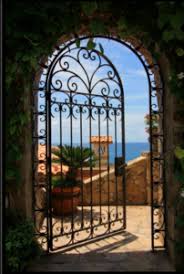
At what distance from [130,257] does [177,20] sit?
2371 mm

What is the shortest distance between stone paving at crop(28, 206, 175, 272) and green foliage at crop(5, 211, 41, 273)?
195 mm

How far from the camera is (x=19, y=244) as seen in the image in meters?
2.31

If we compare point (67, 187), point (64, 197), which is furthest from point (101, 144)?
point (64, 197)

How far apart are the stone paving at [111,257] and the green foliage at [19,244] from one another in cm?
20

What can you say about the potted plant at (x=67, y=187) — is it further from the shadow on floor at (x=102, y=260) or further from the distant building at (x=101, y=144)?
the shadow on floor at (x=102, y=260)

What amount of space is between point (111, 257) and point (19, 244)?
1.07m

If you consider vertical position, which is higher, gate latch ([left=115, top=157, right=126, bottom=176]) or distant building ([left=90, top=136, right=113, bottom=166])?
distant building ([left=90, top=136, right=113, bottom=166])

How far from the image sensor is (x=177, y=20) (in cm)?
164

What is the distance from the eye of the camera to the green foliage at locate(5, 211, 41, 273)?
7.55 ft

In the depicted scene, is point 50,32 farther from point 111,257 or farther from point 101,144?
point 101,144

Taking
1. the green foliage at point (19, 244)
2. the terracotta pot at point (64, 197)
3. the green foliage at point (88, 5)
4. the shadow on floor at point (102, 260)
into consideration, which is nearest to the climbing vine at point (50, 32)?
the green foliage at point (88, 5)

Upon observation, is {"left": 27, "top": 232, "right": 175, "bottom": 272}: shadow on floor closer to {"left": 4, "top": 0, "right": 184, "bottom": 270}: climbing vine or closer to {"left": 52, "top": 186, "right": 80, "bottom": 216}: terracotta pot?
{"left": 4, "top": 0, "right": 184, "bottom": 270}: climbing vine

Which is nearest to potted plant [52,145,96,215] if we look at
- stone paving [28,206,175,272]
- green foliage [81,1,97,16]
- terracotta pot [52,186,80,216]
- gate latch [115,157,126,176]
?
terracotta pot [52,186,80,216]

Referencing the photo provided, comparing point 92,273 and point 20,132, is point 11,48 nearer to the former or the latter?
point 20,132
